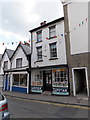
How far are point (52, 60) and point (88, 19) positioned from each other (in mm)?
5847

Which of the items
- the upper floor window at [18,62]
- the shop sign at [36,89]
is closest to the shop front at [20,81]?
the shop sign at [36,89]

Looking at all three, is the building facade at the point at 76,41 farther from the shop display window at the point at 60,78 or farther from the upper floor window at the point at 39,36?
the upper floor window at the point at 39,36

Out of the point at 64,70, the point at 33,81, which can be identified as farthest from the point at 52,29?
the point at 33,81

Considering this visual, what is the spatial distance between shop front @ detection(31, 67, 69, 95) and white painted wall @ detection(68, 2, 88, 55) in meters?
2.62

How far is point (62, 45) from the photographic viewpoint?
11844mm

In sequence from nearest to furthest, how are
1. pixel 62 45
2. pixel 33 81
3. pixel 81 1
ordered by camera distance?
pixel 81 1 < pixel 62 45 < pixel 33 81

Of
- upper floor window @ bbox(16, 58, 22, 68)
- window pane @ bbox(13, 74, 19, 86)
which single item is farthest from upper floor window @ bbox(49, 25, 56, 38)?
window pane @ bbox(13, 74, 19, 86)

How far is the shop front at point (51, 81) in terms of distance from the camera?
11.1 meters

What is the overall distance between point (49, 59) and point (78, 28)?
15.7 ft

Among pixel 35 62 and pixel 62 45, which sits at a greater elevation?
pixel 62 45

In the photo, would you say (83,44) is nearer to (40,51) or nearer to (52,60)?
(52,60)

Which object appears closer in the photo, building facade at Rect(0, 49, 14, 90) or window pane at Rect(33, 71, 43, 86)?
window pane at Rect(33, 71, 43, 86)

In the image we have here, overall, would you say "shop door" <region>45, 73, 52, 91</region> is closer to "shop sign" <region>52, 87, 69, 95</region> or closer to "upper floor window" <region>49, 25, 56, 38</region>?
"shop sign" <region>52, 87, 69, 95</region>

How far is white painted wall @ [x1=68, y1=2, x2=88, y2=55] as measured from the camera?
10445 millimetres
